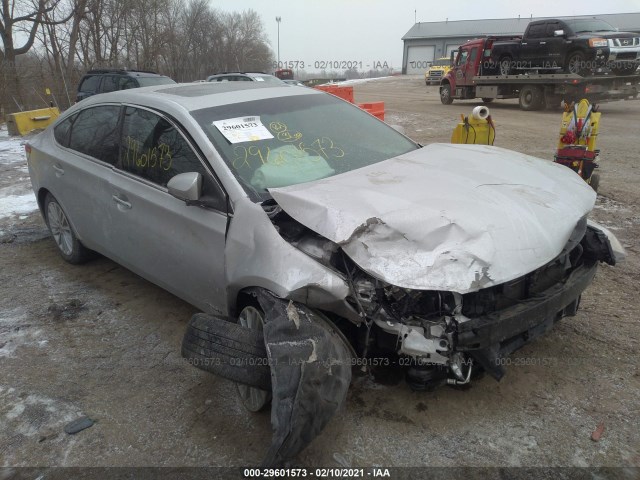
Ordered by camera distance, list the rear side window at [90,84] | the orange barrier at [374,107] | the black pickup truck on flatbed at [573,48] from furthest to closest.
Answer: the black pickup truck on flatbed at [573,48]
the rear side window at [90,84]
the orange barrier at [374,107]

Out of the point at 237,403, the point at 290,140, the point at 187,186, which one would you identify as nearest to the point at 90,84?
the point at 290,140

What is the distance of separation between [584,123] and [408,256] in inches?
209

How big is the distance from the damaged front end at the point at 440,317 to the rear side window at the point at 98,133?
1795mm

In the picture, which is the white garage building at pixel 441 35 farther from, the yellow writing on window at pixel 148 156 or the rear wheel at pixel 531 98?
the yellow writing on window at pixel 148 156

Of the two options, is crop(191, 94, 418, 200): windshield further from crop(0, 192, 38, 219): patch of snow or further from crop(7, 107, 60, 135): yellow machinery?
crop(7, 107, 60, 135): yellow machinery

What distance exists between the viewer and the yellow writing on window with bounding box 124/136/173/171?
3156 mm

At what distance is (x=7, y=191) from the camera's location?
7293 mm

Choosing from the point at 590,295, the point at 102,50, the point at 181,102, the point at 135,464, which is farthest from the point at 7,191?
the point at 102,50

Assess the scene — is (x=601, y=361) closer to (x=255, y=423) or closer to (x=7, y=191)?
(x=255, y=423)

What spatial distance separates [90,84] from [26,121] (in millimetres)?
2011

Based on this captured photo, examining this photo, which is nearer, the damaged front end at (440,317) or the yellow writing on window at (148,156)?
the damaged front end at (440,317)

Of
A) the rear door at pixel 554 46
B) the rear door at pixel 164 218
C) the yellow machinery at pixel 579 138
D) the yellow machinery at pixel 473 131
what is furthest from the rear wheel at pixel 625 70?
the rear door at pixel 164 218

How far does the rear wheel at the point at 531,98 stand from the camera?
16.3 metres

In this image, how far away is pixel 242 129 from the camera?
121 inches
